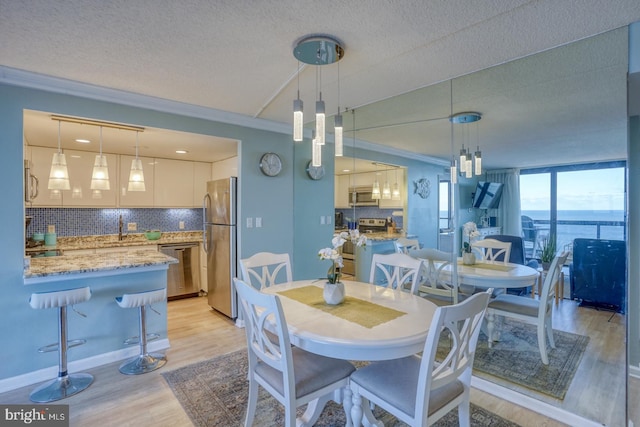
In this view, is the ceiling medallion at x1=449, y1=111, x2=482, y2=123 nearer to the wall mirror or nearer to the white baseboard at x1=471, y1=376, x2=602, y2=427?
the wall mirror

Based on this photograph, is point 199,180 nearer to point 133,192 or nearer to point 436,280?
point 133,192

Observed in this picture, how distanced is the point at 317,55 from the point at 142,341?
2780 mm

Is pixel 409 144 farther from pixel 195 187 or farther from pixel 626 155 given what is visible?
pixel 195 187

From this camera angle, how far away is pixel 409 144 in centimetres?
407

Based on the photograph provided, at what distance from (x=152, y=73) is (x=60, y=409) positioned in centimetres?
248

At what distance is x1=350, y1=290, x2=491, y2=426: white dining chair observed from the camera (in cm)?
130

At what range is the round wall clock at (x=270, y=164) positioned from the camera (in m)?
3.67

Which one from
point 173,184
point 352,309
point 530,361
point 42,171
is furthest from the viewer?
point 173,184

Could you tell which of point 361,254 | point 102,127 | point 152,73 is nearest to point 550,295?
point 361,254

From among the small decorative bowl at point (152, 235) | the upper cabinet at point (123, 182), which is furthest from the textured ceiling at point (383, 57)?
the small decorative bowl at point (152, 235)

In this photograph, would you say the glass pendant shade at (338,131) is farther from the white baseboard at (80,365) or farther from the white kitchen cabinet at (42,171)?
the white kitchen cabinet at (42,171)

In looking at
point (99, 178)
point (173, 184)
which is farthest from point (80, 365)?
point (173, 184)

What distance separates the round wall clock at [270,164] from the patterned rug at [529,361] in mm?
2811

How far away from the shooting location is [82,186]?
13.5 feet
